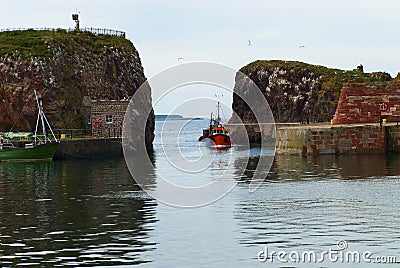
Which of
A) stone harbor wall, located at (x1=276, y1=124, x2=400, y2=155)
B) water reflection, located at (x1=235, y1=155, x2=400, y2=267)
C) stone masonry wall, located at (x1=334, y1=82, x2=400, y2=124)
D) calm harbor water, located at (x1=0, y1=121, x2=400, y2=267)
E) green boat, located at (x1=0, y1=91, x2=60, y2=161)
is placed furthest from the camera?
green boat, located at (x1=0, y1=91, x2=60, y2=161)

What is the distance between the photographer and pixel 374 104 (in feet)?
189

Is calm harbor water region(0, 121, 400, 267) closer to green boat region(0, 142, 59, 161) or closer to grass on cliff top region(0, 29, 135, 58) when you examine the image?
green boat region(0, 142, 59, 161)

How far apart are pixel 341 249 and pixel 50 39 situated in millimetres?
67384

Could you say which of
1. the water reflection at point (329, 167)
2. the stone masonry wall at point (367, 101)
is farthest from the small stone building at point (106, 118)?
the stone masonry wall at point (367, 101)

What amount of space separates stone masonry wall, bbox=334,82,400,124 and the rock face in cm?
2911

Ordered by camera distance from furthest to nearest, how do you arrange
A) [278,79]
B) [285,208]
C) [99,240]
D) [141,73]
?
[278,79]
[141,73]
[285,208]
[99,240]

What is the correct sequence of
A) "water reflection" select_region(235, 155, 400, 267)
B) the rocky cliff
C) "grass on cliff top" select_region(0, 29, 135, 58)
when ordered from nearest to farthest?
"water reflection" select_region(235, 155, 400, 267) → "grass on cliff top" select_region(0, 29, 135, 58) → the rocky cliff

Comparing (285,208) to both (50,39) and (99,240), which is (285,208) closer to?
(99,240)

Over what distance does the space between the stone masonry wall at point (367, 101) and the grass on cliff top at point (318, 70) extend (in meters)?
52.4

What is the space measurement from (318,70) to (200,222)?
335 ft

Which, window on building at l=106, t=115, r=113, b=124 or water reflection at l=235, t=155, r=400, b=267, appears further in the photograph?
window on building at l=106, t=115, r=113, b=124

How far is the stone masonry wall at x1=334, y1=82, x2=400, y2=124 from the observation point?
188 ft

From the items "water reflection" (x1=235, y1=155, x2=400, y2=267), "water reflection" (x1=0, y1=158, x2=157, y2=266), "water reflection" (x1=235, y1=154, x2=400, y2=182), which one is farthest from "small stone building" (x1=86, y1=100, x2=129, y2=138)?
"water reflection" (x1=235, y1=155, x2=400, y2=267)

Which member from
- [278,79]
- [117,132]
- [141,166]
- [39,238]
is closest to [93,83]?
[117,132]
